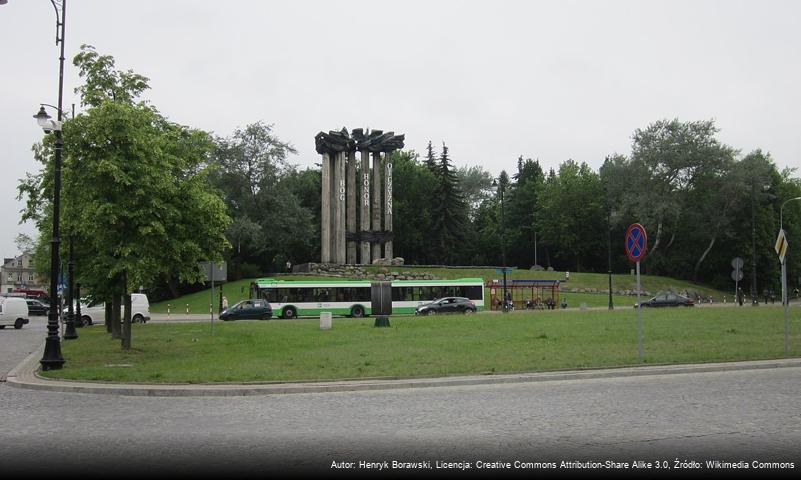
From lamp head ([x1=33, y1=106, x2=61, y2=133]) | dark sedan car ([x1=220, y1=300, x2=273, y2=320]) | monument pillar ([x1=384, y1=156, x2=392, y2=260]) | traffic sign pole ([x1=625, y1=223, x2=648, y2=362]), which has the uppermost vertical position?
monument pillar ([x1=384, y1=156, x2=392, y2=260])

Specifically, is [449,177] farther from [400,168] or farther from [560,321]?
[560,321]

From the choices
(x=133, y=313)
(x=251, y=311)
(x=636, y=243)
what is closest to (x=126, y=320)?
(x=636, y=243)

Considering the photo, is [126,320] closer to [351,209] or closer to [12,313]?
[12,313]

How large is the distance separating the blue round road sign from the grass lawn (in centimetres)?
249

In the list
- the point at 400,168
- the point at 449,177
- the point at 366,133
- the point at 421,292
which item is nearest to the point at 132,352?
the point at 421,292

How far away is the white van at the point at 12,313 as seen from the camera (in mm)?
40000

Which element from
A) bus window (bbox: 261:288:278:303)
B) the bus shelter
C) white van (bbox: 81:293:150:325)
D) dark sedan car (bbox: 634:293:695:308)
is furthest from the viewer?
the bus shelter

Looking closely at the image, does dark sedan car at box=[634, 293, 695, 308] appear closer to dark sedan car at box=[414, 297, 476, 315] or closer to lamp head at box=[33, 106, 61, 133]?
dark sedan car at box=[414, 297, 476, 315]

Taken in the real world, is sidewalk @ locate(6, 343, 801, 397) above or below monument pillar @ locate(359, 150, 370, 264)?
below

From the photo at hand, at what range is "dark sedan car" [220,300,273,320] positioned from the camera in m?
44.0

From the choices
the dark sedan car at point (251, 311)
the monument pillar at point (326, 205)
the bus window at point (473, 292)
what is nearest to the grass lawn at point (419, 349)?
the dark sedan car at point (251, 311)

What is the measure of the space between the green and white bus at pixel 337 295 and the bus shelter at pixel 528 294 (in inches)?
228

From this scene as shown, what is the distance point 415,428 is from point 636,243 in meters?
9.28

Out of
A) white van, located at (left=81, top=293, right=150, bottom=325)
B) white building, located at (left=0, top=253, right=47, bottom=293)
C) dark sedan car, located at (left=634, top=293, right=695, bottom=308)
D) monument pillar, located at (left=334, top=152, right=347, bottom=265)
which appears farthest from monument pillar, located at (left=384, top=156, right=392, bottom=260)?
white building, located at (left=0, top=253, right=47, bottom=293)
